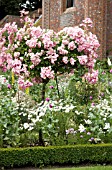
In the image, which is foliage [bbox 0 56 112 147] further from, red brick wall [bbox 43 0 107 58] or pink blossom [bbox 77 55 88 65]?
Result: red brick wall [bbox 43 0 107 58]

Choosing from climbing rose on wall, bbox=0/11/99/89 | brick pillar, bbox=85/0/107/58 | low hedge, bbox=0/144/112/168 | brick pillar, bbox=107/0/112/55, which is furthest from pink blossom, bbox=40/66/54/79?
brick pillar, bbox=107/0/112/55

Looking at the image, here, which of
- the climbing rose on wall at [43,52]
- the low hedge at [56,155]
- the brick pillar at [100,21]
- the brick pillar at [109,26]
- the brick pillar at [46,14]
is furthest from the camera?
the brick pillar at [46,14]

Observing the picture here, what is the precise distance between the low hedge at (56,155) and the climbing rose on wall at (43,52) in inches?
43.9

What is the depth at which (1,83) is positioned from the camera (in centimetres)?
1145

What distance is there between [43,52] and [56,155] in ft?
5.48

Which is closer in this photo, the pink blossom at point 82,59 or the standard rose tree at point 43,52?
the standard rose tree at point 43,52

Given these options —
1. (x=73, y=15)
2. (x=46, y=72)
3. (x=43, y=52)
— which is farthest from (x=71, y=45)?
(x=73, y=15)

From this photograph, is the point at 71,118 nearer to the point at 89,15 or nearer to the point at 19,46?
the point at 19,46

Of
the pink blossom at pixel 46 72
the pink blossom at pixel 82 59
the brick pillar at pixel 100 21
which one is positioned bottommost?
the pink blossom at pixel 46 72

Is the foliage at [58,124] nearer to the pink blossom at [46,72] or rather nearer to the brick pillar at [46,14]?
the pink blossom at [46,72]

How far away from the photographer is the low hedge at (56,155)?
700 centimetres

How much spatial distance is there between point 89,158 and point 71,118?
3.58 ft

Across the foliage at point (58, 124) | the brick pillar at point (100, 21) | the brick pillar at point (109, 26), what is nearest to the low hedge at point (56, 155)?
the foliage at point (58, 124)

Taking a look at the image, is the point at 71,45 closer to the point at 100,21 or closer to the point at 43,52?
the point at 43,52
